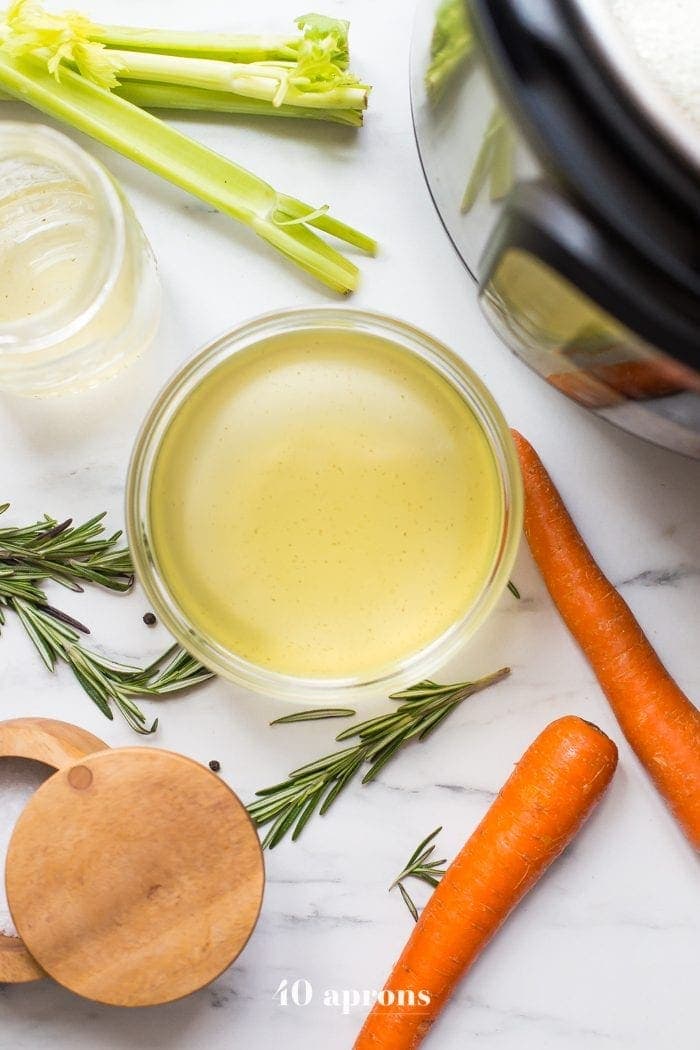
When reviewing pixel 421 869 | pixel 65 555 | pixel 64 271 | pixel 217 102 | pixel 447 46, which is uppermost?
pixel 447 46

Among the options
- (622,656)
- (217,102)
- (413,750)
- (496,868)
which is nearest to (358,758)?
(413,750)

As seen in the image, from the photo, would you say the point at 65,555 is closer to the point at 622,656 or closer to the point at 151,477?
the point at 151,477

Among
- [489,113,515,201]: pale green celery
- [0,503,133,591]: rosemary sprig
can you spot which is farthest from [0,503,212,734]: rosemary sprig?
[489,113,515,201]: pale green celery

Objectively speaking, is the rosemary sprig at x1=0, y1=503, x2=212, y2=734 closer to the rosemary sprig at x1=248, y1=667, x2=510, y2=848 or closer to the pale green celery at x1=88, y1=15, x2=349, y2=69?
the rosemary sprig at x1=248, y1=667, x2=510, y2=848

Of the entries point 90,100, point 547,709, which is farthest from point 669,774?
point 90,100

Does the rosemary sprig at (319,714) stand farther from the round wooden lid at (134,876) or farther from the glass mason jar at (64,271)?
the glass mason jar at (64,271)

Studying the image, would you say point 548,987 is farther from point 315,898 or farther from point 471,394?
point 471,394
